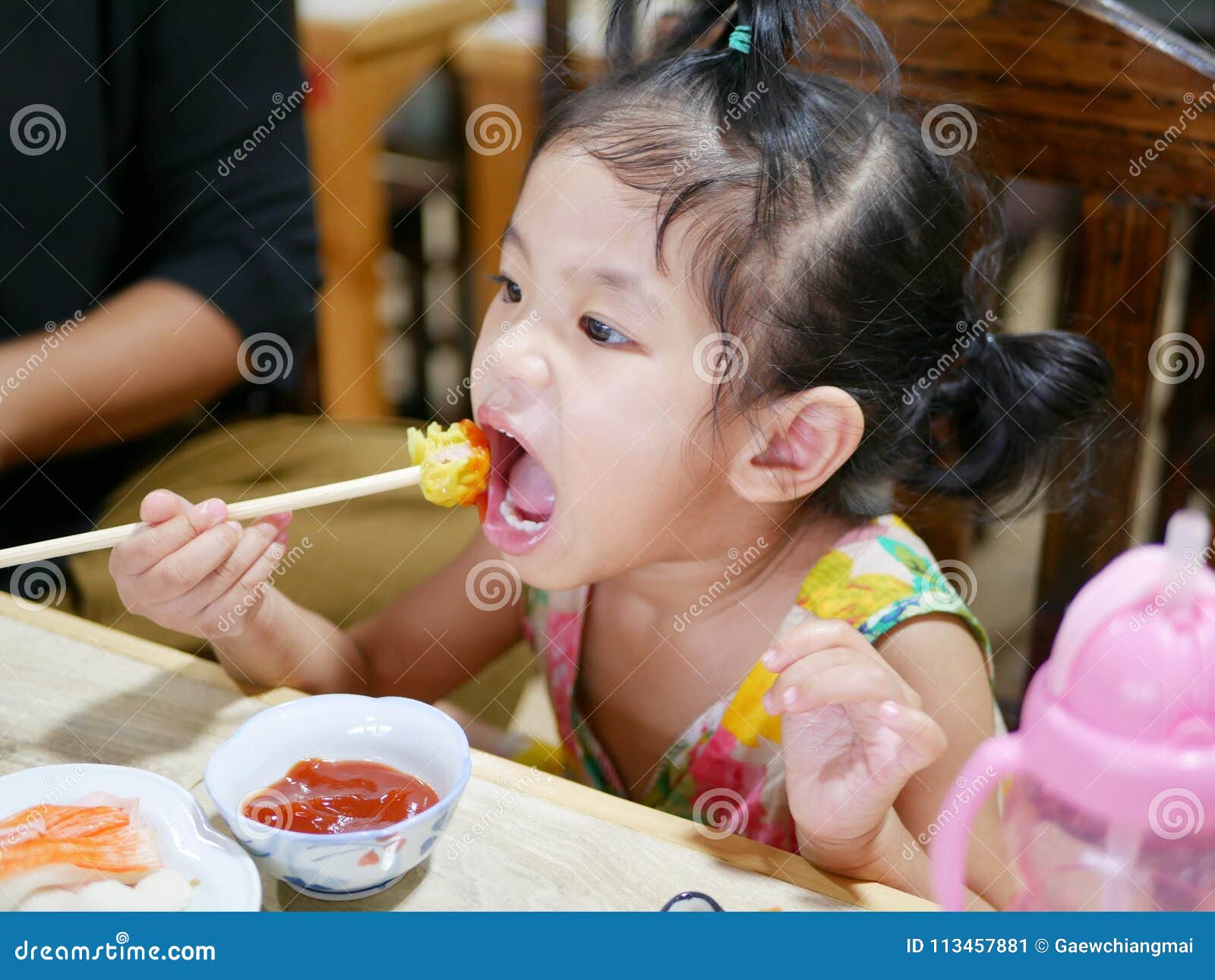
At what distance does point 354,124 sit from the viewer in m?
2.99

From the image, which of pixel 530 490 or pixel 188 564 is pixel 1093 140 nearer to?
pixel 530 490

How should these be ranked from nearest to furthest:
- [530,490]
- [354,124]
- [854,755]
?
[854,755]
[530,490]
[354,124]

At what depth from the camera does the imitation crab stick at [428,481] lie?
111cm

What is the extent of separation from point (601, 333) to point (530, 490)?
0.83ft

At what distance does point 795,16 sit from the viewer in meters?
1.21

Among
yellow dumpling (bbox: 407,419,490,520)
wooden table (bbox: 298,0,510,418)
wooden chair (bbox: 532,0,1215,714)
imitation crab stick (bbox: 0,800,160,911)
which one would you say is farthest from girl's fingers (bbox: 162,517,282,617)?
wooden table (bbox: 298,0,510,418)

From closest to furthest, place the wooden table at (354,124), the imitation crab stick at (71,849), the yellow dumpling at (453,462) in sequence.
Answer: the imitation crab stick at (71,849)
the yellow dumpling at (453,462)
the wooden table at (354,124)

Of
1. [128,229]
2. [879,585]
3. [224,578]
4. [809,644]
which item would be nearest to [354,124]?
[128,229]

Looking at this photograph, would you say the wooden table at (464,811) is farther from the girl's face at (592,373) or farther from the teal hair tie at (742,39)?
the teal hair tie at (742,39)

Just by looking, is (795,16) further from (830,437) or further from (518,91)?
(518,91)

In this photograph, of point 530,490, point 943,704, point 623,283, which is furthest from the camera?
point 530,490

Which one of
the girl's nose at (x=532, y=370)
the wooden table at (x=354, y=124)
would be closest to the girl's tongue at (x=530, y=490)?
the girl's nose at (x=532, y=370)

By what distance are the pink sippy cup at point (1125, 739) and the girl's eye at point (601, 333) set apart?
1.79 feet
